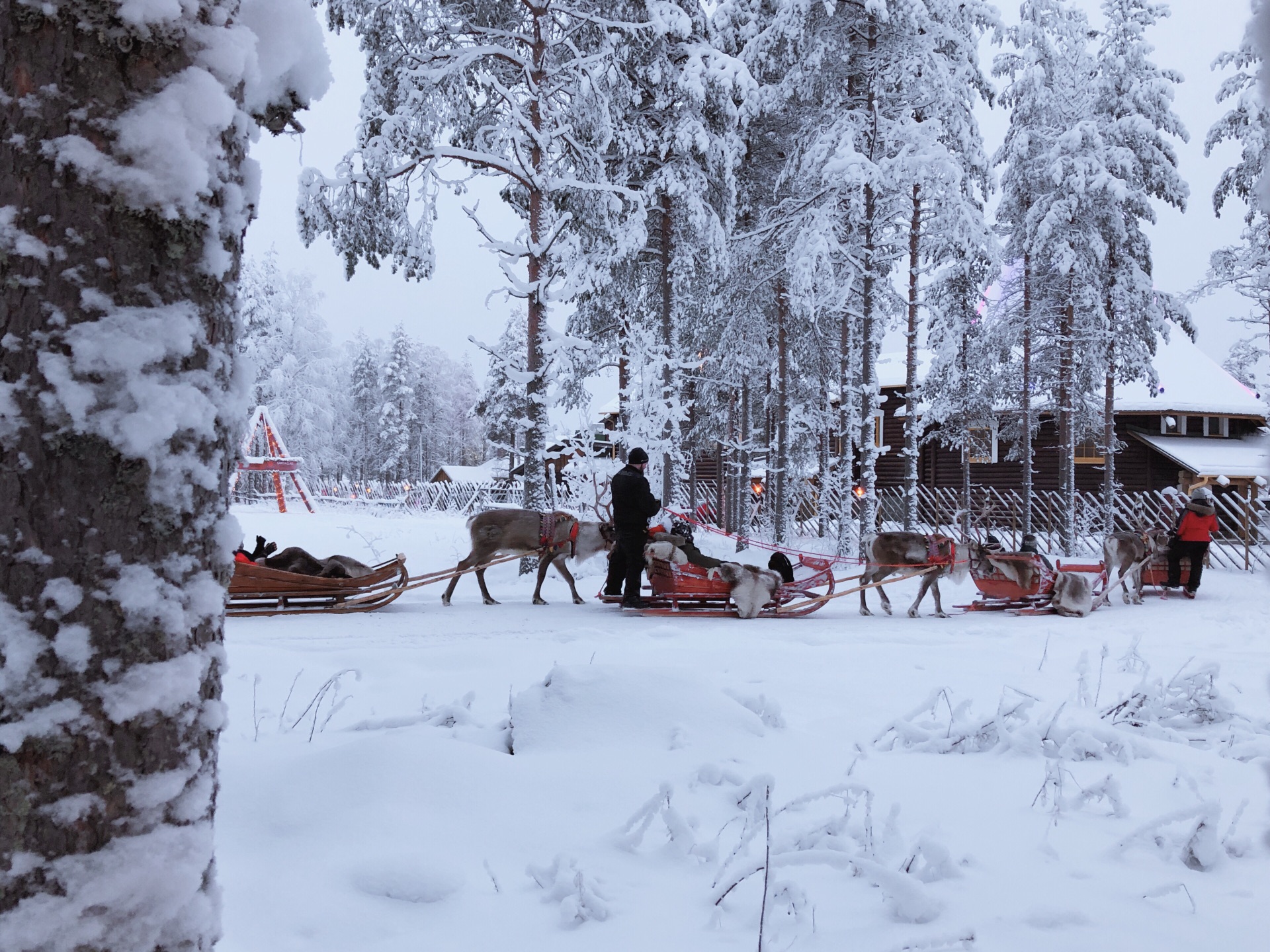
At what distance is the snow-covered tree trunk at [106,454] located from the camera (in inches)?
51.9

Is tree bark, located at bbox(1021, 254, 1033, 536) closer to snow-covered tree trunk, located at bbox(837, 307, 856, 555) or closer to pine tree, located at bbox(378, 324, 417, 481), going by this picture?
snow-covered tree trunk, located at bbox(837, 307, 856, 555)

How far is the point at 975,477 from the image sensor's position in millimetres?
32500

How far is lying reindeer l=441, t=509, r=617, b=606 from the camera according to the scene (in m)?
10.4

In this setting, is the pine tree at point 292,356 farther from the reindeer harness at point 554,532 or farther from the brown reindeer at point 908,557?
the brown reindeer at point 908,557

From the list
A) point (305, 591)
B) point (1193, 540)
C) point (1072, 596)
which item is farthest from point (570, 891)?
point (1193, 540)

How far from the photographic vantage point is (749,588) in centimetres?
944

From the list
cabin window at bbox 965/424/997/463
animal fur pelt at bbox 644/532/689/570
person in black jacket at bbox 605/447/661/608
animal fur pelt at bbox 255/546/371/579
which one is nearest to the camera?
animal fur pelt at bbox 255/546/371/579

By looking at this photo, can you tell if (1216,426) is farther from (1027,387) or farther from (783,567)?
(783,567)

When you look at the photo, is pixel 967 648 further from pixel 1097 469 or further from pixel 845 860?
pixel 1097 469

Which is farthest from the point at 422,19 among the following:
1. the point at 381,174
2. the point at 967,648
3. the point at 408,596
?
the point at 967,648

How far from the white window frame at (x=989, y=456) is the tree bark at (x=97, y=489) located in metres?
25.0

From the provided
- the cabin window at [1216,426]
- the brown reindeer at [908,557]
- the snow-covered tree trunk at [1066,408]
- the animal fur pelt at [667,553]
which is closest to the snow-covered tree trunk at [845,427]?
the brown reindeer at [908,557]

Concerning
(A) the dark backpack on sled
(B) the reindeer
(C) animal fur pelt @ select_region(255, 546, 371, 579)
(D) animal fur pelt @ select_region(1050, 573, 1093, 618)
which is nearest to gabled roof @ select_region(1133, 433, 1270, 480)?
(B) the reindeer

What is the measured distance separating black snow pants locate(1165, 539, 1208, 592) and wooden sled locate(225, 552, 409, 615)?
10936 mm
